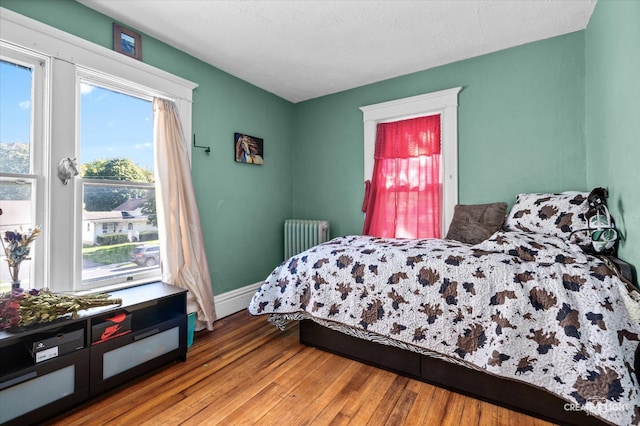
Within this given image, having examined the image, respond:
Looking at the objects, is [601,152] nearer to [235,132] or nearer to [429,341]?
[429,341]

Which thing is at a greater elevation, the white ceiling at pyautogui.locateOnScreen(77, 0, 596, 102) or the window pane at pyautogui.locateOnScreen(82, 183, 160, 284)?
the white ceiling at pyautogui.locateOnScreen(77, 0, 596, 102)

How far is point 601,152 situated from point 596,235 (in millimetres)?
679

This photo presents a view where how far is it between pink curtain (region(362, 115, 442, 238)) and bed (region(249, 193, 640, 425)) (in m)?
0.72

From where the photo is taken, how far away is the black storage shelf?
1450 millimetres

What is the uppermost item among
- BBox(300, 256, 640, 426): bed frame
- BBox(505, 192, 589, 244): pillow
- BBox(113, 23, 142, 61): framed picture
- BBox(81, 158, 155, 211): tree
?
BBox(113, 23, 142, 61): framed picture

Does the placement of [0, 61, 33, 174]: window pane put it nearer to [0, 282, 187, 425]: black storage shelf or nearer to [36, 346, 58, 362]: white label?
[0, 282, 187, 425]: black storage shelf

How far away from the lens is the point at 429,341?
1817mm

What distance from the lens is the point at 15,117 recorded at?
1.84 metres

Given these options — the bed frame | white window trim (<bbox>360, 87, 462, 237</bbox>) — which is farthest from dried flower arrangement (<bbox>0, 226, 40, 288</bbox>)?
white window trim (<bbox>360, 87, 462, 237</bbox>)

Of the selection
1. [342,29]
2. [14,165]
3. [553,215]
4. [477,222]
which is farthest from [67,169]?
[553,215]

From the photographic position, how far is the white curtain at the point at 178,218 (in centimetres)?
248

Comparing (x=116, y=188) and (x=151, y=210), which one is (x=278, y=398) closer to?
(x=151, y=210)

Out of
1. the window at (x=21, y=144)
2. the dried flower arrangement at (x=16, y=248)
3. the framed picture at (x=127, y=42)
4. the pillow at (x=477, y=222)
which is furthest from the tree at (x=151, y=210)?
the pillow at (x=477, y=222)

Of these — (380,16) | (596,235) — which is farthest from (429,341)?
(380,16)
